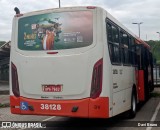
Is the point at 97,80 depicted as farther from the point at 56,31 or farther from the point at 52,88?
the point at 56,31

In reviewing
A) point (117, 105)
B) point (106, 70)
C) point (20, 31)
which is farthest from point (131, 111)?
point (20, 31)

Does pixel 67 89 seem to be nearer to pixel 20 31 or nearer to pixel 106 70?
pixel 106 70

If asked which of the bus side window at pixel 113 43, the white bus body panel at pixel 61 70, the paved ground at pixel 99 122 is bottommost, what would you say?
the paved ground at pixel 99 122

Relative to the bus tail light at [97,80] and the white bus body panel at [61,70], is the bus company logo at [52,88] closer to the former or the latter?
the white bus body panel at [61,70]

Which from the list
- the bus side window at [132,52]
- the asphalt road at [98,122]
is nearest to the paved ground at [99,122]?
the asphalt road at [98,122]

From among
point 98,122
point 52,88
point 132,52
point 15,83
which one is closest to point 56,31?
point 52,88

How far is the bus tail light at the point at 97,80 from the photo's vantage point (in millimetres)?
8375

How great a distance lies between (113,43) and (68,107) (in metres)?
2.19

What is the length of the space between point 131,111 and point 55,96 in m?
4.15

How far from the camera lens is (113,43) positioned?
30.8 ft

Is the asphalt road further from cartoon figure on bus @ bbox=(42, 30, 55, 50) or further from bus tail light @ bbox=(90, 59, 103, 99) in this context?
cartoon figure on bus @ bbox=(42, 30, 55, 50)

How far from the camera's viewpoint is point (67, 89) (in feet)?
28.0

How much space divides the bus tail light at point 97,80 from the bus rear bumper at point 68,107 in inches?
5.8

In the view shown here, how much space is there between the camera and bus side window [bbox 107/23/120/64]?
9.05m
